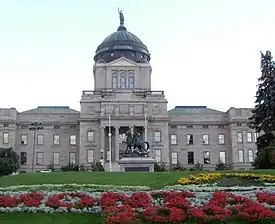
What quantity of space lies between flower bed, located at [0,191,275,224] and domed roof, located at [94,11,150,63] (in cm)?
7657

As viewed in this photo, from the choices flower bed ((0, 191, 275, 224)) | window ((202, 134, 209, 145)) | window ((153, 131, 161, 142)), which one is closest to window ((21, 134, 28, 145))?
window ((153, 131, 161, 142))

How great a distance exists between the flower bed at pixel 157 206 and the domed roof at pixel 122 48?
76.6 metres

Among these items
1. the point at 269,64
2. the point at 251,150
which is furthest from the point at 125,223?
the point at 251,150

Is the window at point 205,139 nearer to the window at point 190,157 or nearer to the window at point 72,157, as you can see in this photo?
the window at point 190,157

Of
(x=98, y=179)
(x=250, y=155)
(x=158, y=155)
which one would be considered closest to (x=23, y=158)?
(x=158, y=155)

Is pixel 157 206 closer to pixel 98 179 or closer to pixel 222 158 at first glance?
pixel 98 179

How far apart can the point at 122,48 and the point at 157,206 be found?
79.4 meters

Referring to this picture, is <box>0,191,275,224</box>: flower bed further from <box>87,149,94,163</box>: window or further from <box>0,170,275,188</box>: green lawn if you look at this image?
<box>87,149,94,163</box>: window

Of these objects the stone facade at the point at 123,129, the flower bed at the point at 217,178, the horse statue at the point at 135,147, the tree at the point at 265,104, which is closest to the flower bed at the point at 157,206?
the flower bed at the point at 217,178

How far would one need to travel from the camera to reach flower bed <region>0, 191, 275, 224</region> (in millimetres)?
11992

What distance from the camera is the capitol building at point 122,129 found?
79.8 metres

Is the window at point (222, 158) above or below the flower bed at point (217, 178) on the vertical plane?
above

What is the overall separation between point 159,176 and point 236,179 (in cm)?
585

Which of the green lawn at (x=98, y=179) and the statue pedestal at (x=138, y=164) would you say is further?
the statue pedestal at (x=138, y=164)
